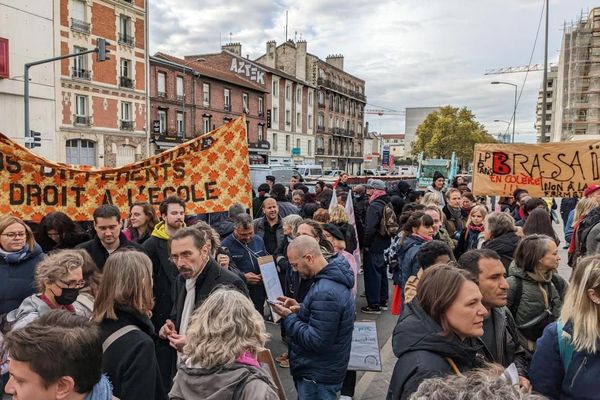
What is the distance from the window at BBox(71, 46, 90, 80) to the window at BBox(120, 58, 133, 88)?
2.56m

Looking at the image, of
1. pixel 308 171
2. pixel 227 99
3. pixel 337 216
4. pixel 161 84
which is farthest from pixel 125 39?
pixel 337 216

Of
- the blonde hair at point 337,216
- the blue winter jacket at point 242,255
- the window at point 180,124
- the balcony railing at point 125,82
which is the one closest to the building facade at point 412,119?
the window at point 180,124

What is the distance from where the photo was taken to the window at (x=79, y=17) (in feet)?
92.9

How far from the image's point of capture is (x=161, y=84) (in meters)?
35.8

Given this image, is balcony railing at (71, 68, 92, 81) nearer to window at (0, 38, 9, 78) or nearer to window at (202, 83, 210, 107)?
window at (0, 38, 9, 78)

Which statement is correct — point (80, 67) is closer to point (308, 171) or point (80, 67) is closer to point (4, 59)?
point (4, 59)

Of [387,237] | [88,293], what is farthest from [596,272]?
[387,237]

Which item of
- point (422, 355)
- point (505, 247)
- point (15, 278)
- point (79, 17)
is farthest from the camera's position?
point (79, 17)

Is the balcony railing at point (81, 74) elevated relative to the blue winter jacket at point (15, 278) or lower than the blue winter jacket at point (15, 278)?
elevated

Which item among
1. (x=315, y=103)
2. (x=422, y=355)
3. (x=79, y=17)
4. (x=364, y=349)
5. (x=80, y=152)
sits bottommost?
(x=364, y=349)

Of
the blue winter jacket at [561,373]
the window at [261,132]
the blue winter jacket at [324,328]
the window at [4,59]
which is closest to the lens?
the blue winter jacket at [561,373]

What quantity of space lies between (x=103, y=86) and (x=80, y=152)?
4.49 metres

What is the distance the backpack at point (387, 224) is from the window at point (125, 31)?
29.4 meters

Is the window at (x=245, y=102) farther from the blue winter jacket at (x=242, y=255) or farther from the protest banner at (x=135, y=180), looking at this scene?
the blue winter jacket at (x=242, y=255)
